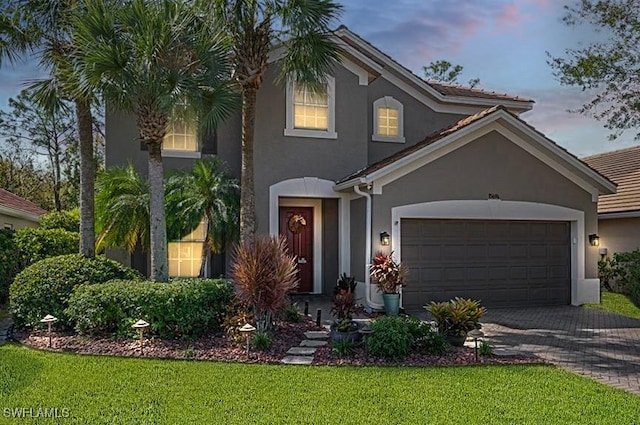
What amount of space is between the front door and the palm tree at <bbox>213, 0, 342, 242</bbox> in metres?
3.79

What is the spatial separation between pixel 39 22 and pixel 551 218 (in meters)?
14.4

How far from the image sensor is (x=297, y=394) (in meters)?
6.85

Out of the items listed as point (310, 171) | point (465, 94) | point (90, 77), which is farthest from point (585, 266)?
point (90, 77)

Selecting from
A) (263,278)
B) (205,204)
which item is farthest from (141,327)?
(205,204)

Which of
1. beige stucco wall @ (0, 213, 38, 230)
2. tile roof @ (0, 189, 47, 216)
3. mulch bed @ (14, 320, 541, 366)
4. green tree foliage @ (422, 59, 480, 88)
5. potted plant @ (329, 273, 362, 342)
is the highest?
green tree foliage @ (422, 59, 480, 88)

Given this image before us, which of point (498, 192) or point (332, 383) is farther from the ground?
point (498, 192)

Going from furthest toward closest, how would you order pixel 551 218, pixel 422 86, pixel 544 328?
pixel 422 86 → pixel 551 218 → pixel 544 328

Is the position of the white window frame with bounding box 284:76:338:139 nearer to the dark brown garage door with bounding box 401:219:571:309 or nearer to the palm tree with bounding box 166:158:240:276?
the palm tree with bounding box 166:158:240:276

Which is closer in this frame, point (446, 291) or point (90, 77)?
point (90, 77)

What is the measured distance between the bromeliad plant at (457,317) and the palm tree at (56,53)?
8261mm

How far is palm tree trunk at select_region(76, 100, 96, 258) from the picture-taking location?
12266 millimetres

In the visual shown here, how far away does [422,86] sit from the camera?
1744 cm

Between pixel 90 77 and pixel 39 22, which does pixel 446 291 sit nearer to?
pixel 90 77

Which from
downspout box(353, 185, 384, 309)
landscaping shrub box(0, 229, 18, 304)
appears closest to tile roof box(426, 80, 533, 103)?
downspout box(353, 185, 384, 309)
